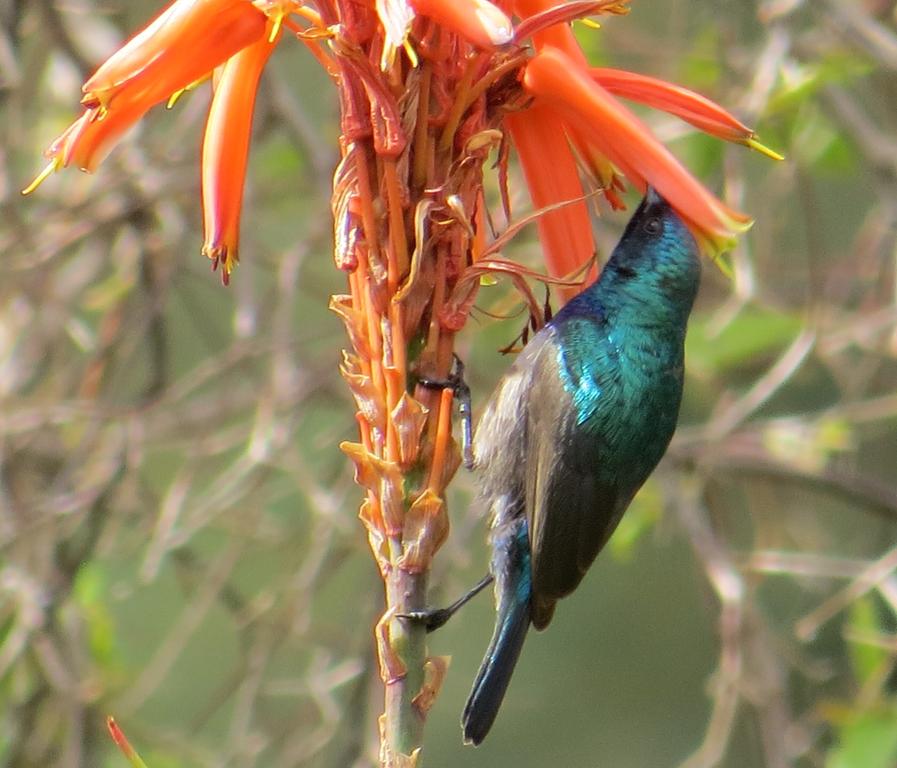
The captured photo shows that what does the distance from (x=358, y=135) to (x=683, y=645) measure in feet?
18.7

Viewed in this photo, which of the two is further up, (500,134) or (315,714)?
(500,134)

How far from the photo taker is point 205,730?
21.7ft

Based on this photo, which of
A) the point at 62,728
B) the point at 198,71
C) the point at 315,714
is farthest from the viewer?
the point at 315,714

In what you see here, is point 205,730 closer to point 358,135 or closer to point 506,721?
point 506,721

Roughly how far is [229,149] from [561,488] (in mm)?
1158

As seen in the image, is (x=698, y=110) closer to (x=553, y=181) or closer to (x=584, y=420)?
(x=553, y=181)

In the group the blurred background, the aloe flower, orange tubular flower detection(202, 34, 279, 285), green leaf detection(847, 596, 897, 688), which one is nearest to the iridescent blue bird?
the blurred background

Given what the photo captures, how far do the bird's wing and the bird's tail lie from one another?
0.06 metres

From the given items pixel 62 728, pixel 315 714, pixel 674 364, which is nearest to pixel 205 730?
pixel 315 714

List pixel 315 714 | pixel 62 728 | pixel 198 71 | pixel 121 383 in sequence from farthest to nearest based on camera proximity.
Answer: pixel 121 383, pixel 315 714, pixel 62 728, pixel 198 71

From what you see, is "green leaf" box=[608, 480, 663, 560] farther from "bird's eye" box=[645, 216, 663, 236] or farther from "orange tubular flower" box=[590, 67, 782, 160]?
"orange tubular flower" box=[590, 67, 782, 160]

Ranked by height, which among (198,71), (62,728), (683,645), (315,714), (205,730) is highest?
(198,71)

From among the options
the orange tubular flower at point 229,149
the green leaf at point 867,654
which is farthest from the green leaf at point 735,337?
the orange tubular flower at point 229,149

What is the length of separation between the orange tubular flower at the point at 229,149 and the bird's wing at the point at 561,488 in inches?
40.8
